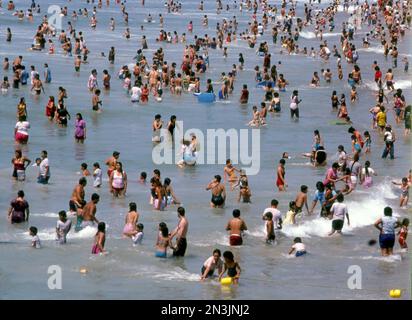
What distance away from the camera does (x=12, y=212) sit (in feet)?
78.2

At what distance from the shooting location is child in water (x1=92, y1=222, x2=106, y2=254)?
21.5 m

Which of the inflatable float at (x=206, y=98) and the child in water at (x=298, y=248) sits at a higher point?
the child in water at (x=298, y=248)

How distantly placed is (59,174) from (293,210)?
734 cm

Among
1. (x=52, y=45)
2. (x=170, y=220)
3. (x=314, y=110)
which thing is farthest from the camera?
(x=52, y=45)

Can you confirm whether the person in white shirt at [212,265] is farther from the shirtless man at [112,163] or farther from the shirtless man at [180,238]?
the shirtless man at [112,163]

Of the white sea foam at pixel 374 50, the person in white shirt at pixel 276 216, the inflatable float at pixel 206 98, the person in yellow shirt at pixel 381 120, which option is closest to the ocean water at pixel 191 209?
the person in white shirt at pixel 276 216

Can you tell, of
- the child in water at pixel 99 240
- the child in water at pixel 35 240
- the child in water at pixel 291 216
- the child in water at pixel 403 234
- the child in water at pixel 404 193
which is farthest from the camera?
the child in water at pixel 404 193

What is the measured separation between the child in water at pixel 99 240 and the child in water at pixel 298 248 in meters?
3.64

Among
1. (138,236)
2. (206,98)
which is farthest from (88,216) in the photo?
(206,98)

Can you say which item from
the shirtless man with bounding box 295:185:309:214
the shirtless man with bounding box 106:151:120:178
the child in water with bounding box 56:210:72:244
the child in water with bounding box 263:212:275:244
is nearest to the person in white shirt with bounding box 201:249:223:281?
the child in water with bounding box 263:212:275:244

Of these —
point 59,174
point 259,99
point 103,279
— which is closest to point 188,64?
point 259,99

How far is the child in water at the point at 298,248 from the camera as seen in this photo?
22125 mm

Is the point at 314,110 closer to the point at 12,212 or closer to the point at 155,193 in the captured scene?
the point at 155,193

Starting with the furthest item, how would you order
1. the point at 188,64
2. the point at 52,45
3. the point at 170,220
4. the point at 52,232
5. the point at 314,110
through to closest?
the point at 52,45 < the point at 188,64 < the point at 314,110 < the point at 170,220 < the point at 52,232
